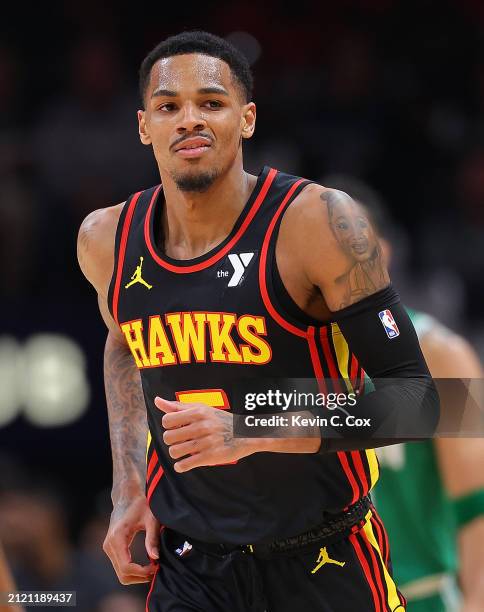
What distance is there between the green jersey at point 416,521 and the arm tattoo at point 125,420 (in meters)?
1.03

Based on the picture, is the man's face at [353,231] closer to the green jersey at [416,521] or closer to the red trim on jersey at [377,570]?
the red trim on jersey at [377,570]

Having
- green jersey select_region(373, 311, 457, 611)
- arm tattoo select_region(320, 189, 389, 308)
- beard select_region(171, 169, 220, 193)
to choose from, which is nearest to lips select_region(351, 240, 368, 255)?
arm tattoo select_region(320, 189, 389, 308)

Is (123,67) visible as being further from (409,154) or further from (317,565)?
(317,565)

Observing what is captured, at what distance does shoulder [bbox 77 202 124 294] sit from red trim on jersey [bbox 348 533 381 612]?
3.78 ft

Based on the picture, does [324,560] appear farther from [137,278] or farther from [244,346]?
[137,278]

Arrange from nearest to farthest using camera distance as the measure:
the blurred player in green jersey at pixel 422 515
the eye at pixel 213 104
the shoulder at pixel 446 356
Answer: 1. the eye at pixel 213 104
2. the shoulder at pixel 446 356
3. the blurred player in green jersey at pixel 422 515

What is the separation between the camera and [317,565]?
3.22 meters

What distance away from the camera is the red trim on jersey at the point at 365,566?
3260 mm

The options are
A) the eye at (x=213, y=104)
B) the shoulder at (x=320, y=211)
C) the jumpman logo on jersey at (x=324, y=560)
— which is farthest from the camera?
the eye at (x=213, y=104)

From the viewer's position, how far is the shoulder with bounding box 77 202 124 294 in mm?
3654

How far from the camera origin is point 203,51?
338cm

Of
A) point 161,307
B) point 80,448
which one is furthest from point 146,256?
point 80,448

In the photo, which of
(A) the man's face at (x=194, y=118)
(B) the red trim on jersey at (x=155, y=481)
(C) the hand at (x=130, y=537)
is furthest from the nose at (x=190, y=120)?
(C) the hand at (x=130, y=537)

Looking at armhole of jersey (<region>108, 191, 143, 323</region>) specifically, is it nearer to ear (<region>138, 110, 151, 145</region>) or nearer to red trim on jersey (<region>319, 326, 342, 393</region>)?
ear (<region>138, 110, 151, 145</region>)
